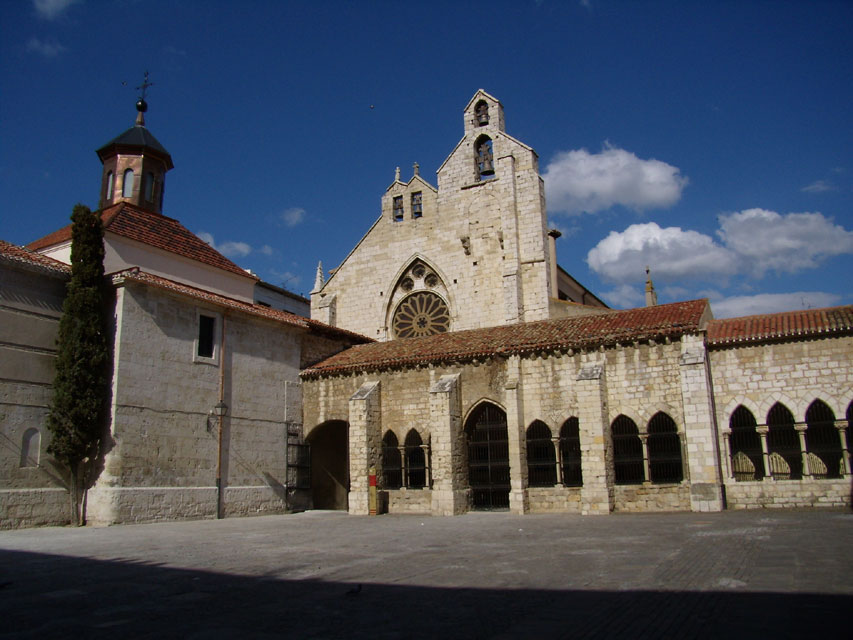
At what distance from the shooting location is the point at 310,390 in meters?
23.6

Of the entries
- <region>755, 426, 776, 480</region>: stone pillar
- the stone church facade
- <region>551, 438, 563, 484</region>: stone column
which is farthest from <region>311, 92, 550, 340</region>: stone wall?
<region>755, 426, 776, 480</region>: stone pillar

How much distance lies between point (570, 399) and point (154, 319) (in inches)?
482

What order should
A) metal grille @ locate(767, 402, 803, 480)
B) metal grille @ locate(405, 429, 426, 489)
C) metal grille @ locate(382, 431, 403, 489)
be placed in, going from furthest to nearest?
metal grille @ locate(382, 431, 403, 489) → metal grille @ locate(405, 429, 426, 489) → metal grille @ locate(767, 402, 803, 480)

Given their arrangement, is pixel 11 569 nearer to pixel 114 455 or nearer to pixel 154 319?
pixel 114 455

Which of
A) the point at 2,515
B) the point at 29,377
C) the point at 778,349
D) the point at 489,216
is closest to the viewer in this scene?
the point at 2,515

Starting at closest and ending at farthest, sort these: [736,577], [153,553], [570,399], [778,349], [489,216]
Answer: [736,577] < [153,553] < [778,349] < [570,399] < [489,216]

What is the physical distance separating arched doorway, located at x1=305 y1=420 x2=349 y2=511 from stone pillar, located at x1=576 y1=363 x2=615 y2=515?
9361 mm

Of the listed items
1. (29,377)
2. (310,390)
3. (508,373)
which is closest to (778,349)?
(508,373)

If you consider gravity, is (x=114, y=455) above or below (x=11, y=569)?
above

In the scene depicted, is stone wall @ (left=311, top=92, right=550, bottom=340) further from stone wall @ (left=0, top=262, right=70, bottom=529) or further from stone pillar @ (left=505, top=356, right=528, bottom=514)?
stone wall @ (left=0, top=262, right=70, bottom=529)

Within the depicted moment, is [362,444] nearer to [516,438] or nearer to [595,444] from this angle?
[516,438]

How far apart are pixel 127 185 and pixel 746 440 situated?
24468 millimetres

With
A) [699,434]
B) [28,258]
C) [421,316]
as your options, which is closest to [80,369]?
[28,258]

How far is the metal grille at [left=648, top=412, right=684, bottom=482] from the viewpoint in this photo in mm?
17922
